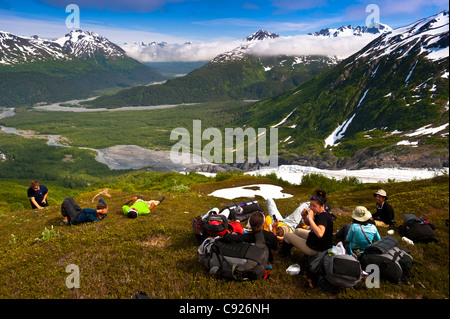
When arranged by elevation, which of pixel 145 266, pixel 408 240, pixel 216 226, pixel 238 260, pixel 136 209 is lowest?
pixel 145 266

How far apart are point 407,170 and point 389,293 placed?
12943 centimetres

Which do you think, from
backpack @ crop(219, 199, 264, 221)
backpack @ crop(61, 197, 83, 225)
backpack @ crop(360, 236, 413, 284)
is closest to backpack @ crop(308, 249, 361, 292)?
backpack @ crop(360, 236, 413, 284)

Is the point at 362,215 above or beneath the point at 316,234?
above

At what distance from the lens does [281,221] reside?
15.2 metres

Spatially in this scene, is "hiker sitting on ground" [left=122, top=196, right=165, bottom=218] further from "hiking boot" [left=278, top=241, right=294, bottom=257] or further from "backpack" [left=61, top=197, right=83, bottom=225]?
"hiking boot" [left=278, top=241, right=294, bottom=257]

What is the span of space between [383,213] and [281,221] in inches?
231


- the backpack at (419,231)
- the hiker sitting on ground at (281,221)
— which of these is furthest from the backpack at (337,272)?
the backpack at (419,231)

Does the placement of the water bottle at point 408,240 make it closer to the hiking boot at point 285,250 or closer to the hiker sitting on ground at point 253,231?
the hiking boot at point 285,250

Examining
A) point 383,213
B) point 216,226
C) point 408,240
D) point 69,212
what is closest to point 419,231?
point 408,240

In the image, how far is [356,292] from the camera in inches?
335

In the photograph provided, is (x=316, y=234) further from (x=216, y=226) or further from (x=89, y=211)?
(x=89, y=211)

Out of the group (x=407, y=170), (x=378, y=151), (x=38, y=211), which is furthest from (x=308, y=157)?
(x=38, y=211)

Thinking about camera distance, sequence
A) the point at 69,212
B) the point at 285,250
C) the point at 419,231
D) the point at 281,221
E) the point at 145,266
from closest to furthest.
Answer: the point at 145,266 < the point at 285,250 < the point at 419,231 < the point at 281,221 < the point at 69,212

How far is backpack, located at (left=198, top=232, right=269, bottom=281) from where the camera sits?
361 inches
